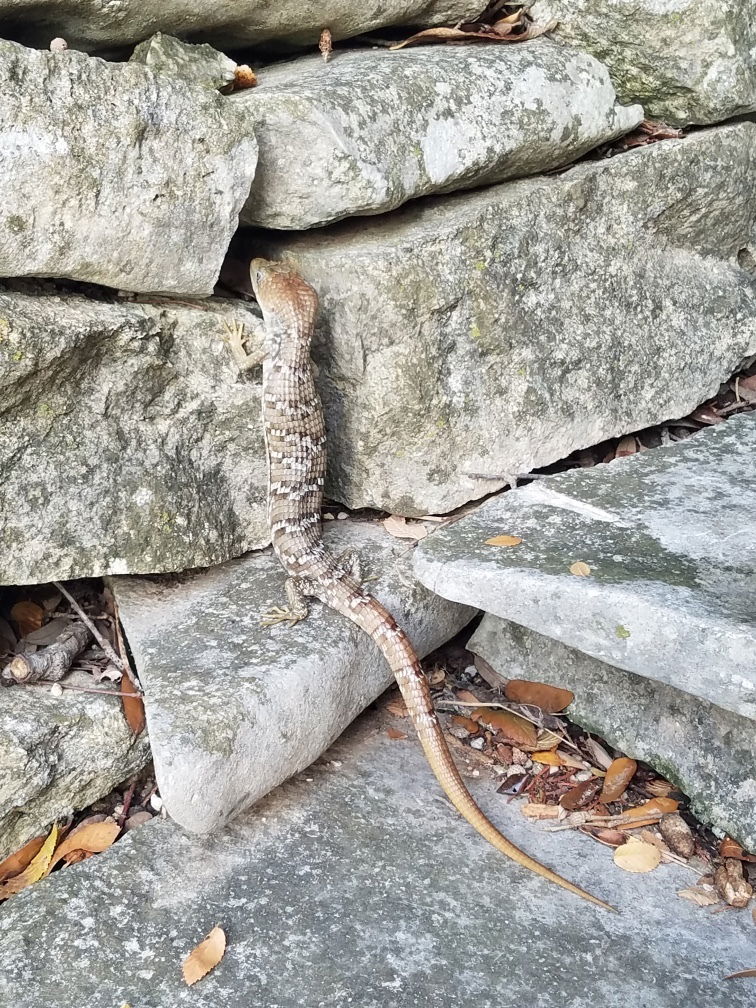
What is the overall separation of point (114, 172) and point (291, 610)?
5.61ft

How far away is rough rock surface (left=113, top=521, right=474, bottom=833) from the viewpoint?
3.13 m

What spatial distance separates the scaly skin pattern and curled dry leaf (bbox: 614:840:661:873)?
716mm

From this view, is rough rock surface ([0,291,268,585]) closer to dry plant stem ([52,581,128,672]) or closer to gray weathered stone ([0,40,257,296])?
gray weathered stone ([0,40,257,296])

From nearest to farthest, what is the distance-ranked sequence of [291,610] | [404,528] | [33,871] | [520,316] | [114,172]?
[114,172], [33,871], [291,610], [520,316], [404,528]

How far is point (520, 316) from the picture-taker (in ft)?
13.4

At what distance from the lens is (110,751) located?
3.57m

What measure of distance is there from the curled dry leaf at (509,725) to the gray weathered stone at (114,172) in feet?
6.78

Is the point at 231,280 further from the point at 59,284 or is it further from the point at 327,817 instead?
the point at 327,817

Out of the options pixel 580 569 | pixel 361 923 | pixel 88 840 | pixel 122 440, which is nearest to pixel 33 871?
pixel 88 840

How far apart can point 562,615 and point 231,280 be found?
6.81ft

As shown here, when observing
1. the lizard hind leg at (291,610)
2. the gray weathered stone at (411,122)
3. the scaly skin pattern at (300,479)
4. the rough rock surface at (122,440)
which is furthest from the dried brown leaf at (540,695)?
the gray weathered stone at (411,122)

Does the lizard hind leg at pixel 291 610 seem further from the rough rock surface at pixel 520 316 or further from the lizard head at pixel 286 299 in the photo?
the lizard head at pixel 286 299

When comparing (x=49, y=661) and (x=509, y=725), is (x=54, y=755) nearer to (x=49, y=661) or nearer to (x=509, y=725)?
(x=49, y=661)

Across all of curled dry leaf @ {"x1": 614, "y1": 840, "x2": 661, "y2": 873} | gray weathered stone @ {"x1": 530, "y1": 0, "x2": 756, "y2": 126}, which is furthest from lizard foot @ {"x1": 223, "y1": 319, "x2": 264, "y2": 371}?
curled dry leaf @ {"x1": 614, "y1": 840, "x2": 661, "y2": 873}
